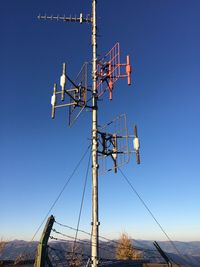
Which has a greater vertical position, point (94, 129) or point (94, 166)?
point (94, 129)

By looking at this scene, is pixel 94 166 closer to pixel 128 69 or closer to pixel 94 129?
pixel 94 129

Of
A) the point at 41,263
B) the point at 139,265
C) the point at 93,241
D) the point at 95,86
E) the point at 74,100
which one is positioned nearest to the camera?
the point at 41,263

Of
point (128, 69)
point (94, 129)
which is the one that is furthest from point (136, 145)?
point (128, 69)

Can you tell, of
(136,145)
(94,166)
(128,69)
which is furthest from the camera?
(128,69)

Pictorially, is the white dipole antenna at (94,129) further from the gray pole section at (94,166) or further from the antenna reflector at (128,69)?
the antenna reflector at (128,69)

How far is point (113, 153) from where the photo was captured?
12828 millimetres

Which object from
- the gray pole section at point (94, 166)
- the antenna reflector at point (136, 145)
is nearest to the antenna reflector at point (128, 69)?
the gray pole section at point (94, 166)

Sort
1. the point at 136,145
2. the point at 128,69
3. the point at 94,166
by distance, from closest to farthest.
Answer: the point at 94,166 < the point at 136,145 < the point at 128,69

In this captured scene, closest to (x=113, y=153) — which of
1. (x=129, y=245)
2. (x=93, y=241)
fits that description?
(x=93, y=241)

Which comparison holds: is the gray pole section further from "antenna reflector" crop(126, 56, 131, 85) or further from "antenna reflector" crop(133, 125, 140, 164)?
"antenna reflector" crop(133, 125, 140, 164)

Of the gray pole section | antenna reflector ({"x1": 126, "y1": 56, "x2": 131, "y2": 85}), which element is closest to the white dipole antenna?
the gray pole section

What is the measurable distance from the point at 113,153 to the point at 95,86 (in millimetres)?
3234

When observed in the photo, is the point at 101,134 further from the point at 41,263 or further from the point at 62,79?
the point at 41,263

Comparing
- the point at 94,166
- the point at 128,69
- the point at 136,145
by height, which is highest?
the point at 128,69
